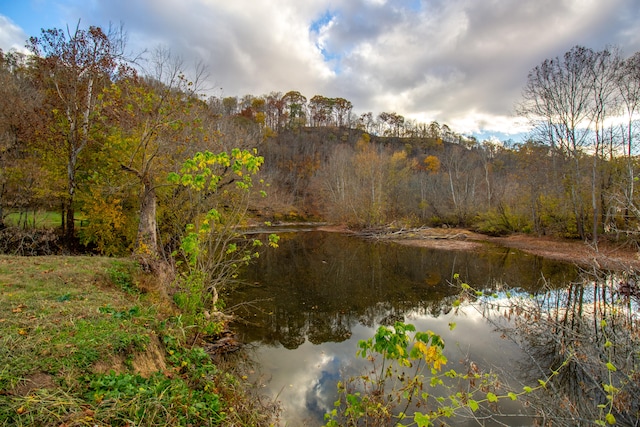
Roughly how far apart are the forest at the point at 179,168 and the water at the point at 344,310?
3.11 meters

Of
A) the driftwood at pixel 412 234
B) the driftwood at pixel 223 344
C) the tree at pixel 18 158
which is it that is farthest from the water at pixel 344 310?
the tree at pixel 18 158

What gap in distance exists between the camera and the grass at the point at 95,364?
8.75 feet

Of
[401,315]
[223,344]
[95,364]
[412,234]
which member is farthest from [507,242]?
[95,364]

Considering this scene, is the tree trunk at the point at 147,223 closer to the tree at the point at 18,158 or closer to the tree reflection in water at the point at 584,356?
the tree at the point at 18,158

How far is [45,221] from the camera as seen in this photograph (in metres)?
14.6

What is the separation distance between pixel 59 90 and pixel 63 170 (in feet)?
10.7

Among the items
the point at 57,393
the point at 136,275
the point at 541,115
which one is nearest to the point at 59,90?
the point at 136,275

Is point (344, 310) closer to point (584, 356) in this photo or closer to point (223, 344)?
point (223, 344)

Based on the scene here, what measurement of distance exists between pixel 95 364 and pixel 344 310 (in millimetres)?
7235

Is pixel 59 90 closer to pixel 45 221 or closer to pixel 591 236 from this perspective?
pixel 45 221

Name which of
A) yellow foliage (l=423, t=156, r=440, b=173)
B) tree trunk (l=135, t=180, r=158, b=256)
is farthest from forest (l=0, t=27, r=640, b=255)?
yellow foliage (l=423, t=156, r=440, b=173)

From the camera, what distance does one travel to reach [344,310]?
981cm

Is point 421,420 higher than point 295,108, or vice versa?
point 295,108

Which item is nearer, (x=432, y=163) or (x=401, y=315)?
(x=401, y=315)
